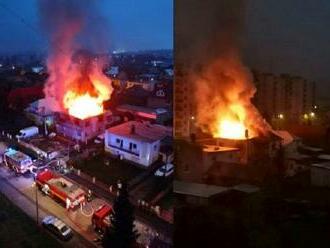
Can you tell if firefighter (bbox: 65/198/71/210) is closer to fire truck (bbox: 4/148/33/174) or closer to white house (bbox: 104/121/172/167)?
white house (bbox: 104/121/172/167)

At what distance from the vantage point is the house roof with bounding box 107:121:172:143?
6.70 metres

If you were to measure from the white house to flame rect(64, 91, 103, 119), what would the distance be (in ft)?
6.77

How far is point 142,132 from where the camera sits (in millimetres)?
6984

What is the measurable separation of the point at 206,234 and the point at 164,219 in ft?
5.54

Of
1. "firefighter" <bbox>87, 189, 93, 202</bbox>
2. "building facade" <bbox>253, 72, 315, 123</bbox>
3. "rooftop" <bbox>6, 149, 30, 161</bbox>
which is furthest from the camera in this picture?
"rooftop" <bbox>6, 149, 30, 161</bbox>

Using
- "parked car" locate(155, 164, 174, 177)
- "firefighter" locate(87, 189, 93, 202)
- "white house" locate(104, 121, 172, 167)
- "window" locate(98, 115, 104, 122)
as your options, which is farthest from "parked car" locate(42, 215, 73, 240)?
"window" locate(98, 115, 104, 122)

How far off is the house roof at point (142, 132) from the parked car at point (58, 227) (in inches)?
88.0

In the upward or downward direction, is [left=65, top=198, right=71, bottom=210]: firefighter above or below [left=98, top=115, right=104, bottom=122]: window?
below

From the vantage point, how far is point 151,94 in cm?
1036

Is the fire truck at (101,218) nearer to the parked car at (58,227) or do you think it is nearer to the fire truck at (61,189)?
the parked car at (58,227)

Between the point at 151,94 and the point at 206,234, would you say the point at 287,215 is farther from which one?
the point at 151,94

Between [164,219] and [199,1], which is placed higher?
[199,1]

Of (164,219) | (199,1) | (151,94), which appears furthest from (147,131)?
(199,1)

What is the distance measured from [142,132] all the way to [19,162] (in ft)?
6.61
